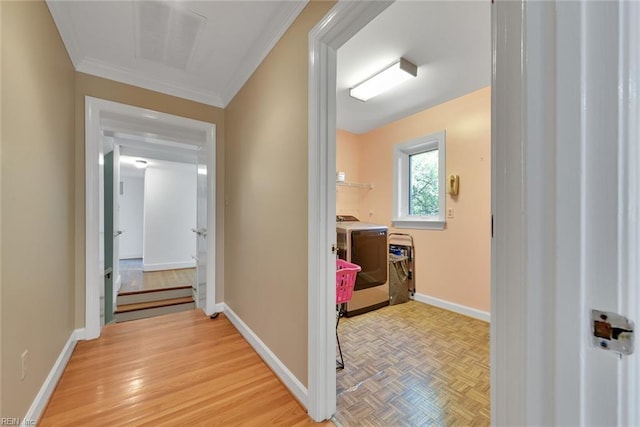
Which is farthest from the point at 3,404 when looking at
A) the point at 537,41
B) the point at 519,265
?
the point at 537,41

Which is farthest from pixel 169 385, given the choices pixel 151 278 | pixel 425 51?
pixel 151 278

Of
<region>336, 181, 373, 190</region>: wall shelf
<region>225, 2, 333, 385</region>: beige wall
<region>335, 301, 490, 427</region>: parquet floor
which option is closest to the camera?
<region>335, 301, 490, 427</region>: parquet floor

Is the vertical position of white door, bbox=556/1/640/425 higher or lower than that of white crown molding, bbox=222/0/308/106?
lower

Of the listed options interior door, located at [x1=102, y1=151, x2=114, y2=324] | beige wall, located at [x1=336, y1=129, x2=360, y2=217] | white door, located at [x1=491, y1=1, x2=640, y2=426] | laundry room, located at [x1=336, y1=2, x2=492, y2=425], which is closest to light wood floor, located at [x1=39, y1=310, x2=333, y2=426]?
laundry room, located at [x1=336, y1=2, x2=492, y2=425]

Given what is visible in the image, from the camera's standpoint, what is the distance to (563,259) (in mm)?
410

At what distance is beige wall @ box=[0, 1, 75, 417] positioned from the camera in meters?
1.09

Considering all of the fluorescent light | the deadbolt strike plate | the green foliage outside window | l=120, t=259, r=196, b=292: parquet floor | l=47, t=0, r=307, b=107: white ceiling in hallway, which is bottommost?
l=120, t=259, r=196, b=292: parquet floor

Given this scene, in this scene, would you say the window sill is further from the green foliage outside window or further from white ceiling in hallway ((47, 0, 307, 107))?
white ceiling in hallway ((47, 0, 307, 107))

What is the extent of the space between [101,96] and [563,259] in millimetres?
3190

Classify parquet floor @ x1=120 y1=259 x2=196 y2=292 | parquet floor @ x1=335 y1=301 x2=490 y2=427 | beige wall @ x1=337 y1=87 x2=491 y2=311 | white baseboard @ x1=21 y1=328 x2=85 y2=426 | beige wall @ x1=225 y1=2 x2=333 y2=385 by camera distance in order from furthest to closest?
parquet floor @ x1=120 y1=259 x2=196 y2=292 < beige wall @ x1=337 y1=87 x2=491 y2=311 < beige wall @ x1=225 y1=2 x2=333 y2=385 < parquet floor @ x1=335 y1=301 x2=490 y2=427 < white baseboard @ x1=21 y1=328 x2=85 y2=426

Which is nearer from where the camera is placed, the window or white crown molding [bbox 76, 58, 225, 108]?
white crown molding [bbox 76, 58, 225, 108]

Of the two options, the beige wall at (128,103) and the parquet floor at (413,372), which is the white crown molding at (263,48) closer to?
the beige wall at (128,103)

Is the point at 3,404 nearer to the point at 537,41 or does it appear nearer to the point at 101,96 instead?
the point at 537,41

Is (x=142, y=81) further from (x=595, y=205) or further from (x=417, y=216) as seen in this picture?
(x=417, y=216)
